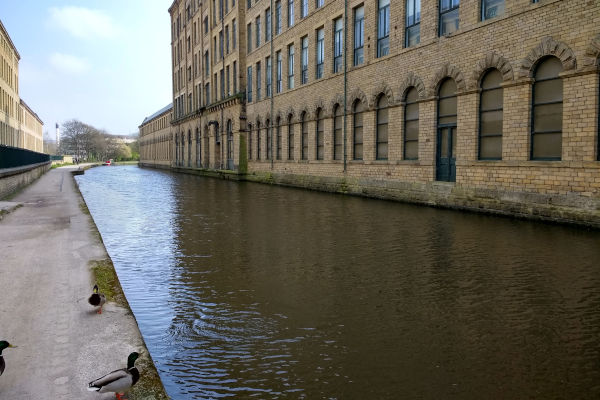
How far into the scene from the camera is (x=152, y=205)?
1758cm

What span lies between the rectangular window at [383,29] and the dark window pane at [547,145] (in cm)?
851

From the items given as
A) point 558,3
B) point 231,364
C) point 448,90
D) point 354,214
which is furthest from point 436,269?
point 448,90

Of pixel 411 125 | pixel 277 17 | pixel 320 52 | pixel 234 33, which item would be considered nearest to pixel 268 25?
pixel 277 17

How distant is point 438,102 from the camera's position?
1788cm

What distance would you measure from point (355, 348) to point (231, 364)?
1.09 m

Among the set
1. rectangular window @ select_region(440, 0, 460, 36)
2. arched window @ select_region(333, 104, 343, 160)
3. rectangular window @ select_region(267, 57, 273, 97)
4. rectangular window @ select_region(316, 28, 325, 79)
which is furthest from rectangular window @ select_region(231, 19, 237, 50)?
rectangular window @ select_region(440, 0, 460, 36)

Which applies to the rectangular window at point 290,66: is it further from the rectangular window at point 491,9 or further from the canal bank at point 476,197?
the rectangular window at point 491,9

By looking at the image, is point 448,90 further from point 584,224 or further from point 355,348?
point 355,348

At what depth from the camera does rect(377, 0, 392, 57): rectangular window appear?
20781 mm

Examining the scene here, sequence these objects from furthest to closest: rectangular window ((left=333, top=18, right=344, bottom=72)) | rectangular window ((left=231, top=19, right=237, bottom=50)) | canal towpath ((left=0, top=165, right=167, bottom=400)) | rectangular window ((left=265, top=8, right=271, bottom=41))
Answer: rectangular window ((left=231, top=19, right=237, bottom=50)), rectangular window ((left=265, top=8, right=271, bottom=41)), rectangular window ((left=333, top=18, right=344, bottom=72)), canal towpath ((left=0, top=165, right=167, bottom=400))

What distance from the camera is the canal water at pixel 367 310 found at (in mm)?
3918

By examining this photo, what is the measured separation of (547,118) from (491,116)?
2115 mm

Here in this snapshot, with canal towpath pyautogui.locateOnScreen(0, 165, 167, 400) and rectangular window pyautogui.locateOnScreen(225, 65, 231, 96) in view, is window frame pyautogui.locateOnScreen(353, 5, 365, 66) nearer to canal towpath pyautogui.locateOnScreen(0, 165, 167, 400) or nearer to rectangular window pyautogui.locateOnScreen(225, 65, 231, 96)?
canal towpath pyautogui.locateOnScreen(0, 165, 167, 400)

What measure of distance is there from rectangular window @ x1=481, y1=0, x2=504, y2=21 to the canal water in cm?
725
